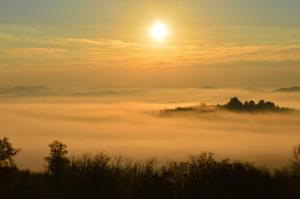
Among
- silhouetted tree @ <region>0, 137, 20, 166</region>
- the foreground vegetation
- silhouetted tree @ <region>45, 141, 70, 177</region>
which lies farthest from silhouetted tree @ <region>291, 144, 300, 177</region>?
silhouetted tree @ <region>0, 137, 20, 166</region>

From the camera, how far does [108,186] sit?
23.9 metres

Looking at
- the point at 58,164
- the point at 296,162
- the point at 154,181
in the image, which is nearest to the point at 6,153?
the point at 58,164

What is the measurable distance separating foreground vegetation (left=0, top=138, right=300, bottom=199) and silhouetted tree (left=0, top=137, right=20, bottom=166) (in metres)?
0.67

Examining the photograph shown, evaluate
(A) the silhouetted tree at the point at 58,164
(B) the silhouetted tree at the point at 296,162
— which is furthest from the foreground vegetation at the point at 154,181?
(B) the silhouetted tree at the point at 296,162

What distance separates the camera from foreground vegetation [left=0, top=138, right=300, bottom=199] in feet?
77.3

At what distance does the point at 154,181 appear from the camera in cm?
2441

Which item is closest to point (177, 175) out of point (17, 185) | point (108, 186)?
point (108, 186)

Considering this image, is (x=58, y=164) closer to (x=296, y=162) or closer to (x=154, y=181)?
(x=154, y=181)

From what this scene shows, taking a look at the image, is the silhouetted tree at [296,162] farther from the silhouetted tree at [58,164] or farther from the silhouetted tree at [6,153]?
the silhouetted tree at [6,153]

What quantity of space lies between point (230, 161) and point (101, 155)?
16.3 feet

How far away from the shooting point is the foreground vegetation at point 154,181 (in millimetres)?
23547

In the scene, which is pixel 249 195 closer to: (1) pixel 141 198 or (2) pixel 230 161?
(2) pixel 230 161

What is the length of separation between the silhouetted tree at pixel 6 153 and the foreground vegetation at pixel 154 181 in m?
0.67

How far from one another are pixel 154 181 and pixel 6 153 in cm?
659
